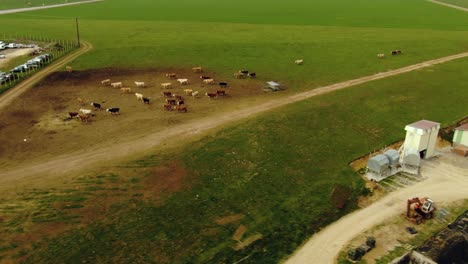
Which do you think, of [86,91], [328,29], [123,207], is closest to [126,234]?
[123,207]

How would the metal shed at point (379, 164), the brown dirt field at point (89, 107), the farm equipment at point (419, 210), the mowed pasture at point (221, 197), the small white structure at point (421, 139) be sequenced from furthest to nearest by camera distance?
the brown dirt field at point (89, 107)
the small white structure at point (421, 139)
the metal shed at point (379, 164)
the farm equipment at point (419, 210)
the mowed pasture at point (221, 197)

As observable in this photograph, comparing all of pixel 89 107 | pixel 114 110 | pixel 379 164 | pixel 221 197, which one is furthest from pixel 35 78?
pixel 379 164

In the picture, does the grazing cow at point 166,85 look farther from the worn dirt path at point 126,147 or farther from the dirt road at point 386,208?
the dirt road at point 386,208

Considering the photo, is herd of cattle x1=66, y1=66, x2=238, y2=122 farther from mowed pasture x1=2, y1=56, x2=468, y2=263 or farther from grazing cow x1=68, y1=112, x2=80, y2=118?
mowed pasture x1=2, y1=56, x2=468, y2=263

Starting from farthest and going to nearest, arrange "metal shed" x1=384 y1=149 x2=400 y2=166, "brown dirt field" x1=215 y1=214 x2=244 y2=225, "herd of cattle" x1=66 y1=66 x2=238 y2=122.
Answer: "herd of cattle" x1=66 y1=66 x2=238 y2=122 → "metal shed" x1=384 y1=149 x2=400 y2=166 → "brown dirt field" x1=215 y1=214 x2=244 y2=225

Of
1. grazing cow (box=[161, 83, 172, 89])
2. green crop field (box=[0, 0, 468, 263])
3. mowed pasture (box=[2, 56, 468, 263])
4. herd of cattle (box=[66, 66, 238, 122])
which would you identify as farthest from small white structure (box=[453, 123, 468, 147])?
grazing cow (box=[161, 83, 172, 89])

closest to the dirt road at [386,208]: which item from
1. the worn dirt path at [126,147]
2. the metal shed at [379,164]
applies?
the metal shed at [379,164]
